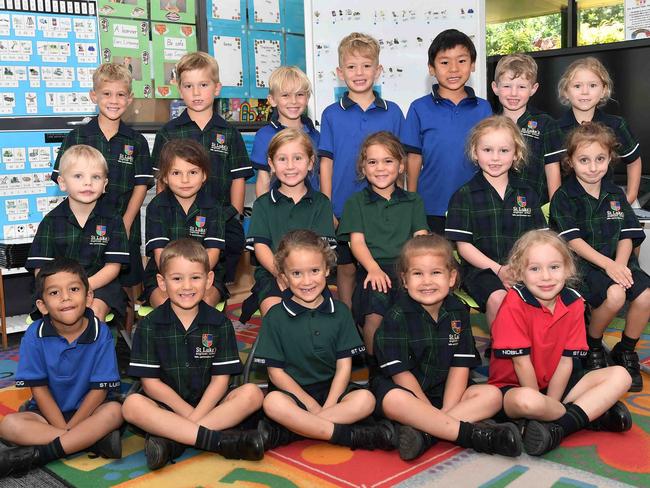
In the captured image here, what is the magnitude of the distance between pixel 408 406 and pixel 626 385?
692mm

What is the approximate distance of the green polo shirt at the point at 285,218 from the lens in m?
2.72

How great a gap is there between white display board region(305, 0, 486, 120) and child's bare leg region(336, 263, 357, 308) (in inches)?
67.9

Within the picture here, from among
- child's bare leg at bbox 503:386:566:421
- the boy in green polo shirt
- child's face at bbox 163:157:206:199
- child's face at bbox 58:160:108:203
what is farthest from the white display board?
child's bare leg at bbox 503:386:566:421

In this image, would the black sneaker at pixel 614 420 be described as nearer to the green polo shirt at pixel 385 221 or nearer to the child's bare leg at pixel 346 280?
the green polo shirt at pixel 385 221

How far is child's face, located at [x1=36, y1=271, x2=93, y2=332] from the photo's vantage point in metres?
2.16

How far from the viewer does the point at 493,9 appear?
5758 mm

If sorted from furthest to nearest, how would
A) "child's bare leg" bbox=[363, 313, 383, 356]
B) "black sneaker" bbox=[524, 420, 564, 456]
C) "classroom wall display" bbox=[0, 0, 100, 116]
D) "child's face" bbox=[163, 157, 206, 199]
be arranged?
"classroom wall display" bbox=[0, 0, 100, 116] < "child's face" bbox=[163, 157, 206, 199] < "child's bare leg" bbox=[363, 313, 383, 356] < "black sneaker" bbox=[524, 420, 564, 456]

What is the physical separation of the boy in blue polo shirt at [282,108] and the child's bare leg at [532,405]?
4.70ft

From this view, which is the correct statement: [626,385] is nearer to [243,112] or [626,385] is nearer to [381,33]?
[381,33]

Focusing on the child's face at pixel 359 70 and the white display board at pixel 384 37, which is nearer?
the child's face at pixel 359 70

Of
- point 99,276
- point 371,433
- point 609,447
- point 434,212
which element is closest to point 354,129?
point 434,212

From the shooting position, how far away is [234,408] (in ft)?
7.03

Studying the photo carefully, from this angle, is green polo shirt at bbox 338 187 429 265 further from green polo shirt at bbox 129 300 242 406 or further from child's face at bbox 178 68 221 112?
child's face at bbox 178 68 221 112

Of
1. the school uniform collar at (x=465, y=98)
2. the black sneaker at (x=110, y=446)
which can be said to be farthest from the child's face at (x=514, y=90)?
the black sneaker at (x=110, y=446)
